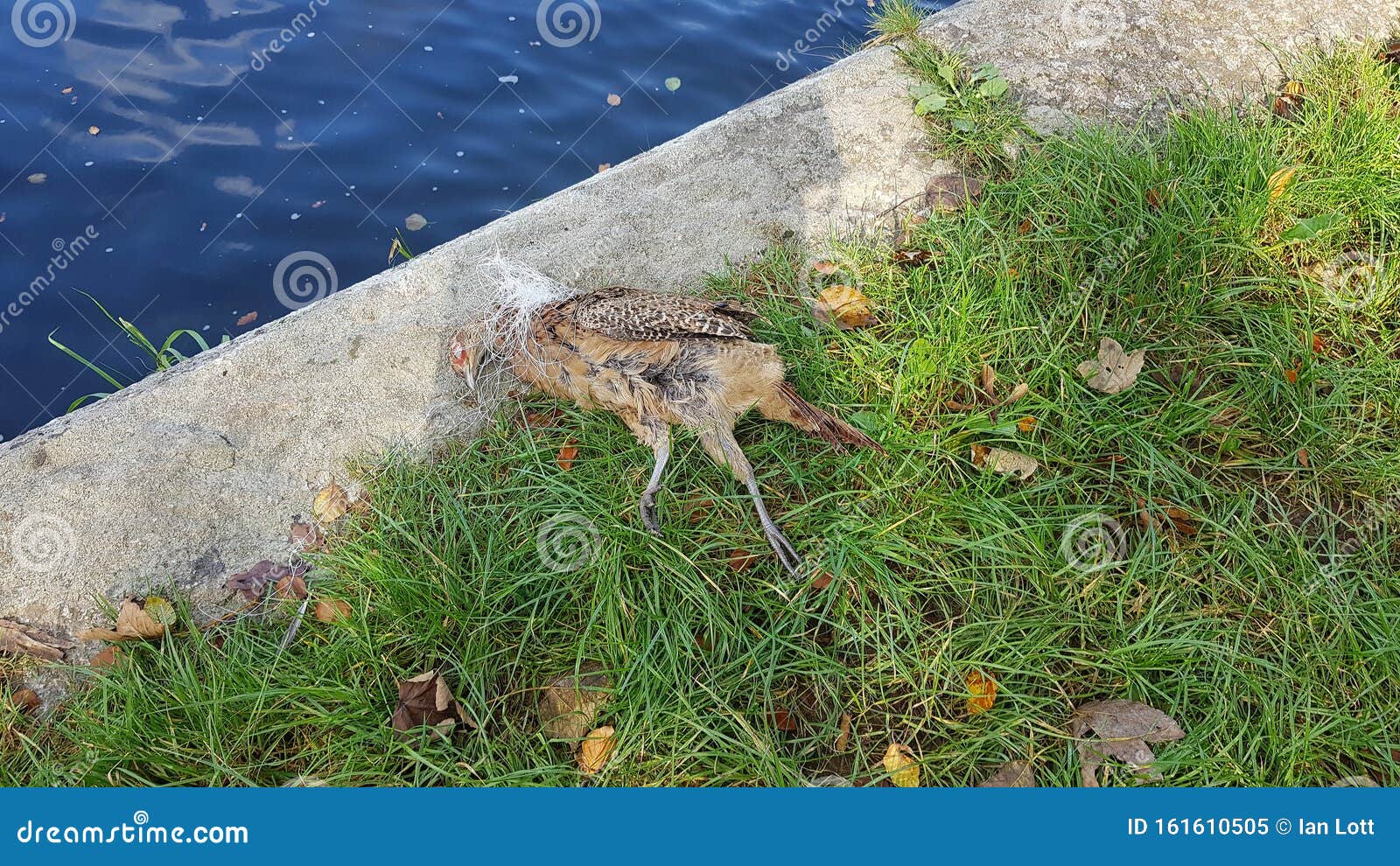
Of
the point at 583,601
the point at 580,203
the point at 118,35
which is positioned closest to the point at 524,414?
the point at 583,601

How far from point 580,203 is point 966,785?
3.02m

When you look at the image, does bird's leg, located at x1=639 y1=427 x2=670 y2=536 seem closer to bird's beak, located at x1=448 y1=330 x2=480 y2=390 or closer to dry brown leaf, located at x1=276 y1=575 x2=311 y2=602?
bird's beak, located at x1=448 y1=330 x2=480 y2=390

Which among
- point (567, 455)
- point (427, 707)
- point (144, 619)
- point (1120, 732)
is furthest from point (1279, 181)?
point (144, 619)

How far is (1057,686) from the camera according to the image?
2.69m

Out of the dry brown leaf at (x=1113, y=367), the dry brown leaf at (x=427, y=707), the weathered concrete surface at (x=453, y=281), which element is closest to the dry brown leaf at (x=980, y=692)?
the dry brown leaf at (x=1113, y=367)

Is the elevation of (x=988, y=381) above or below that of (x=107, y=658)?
above

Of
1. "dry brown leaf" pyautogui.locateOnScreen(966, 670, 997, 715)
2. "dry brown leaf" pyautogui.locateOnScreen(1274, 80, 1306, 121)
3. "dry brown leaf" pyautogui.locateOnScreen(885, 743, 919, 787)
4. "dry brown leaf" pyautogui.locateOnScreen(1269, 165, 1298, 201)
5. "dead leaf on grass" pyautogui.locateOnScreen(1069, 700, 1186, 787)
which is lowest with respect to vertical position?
"dry brown leaf" pyautogui.locateOnScreen(885, 743, 919, 787)

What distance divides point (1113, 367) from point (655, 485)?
1741 millimetres

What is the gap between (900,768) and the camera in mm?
2535

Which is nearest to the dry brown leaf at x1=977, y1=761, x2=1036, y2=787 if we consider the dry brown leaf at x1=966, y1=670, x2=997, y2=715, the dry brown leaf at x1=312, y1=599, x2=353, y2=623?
the dry brown leaf at x1=966, y1=670, x2=997, y2=715

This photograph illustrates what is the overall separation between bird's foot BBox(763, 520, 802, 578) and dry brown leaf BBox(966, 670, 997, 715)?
62 centimetres

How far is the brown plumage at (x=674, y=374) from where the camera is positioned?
10.2ft

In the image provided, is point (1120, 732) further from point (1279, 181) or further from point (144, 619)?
point (144, 619)

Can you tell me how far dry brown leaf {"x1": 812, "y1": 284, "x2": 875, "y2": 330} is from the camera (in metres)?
3.64
